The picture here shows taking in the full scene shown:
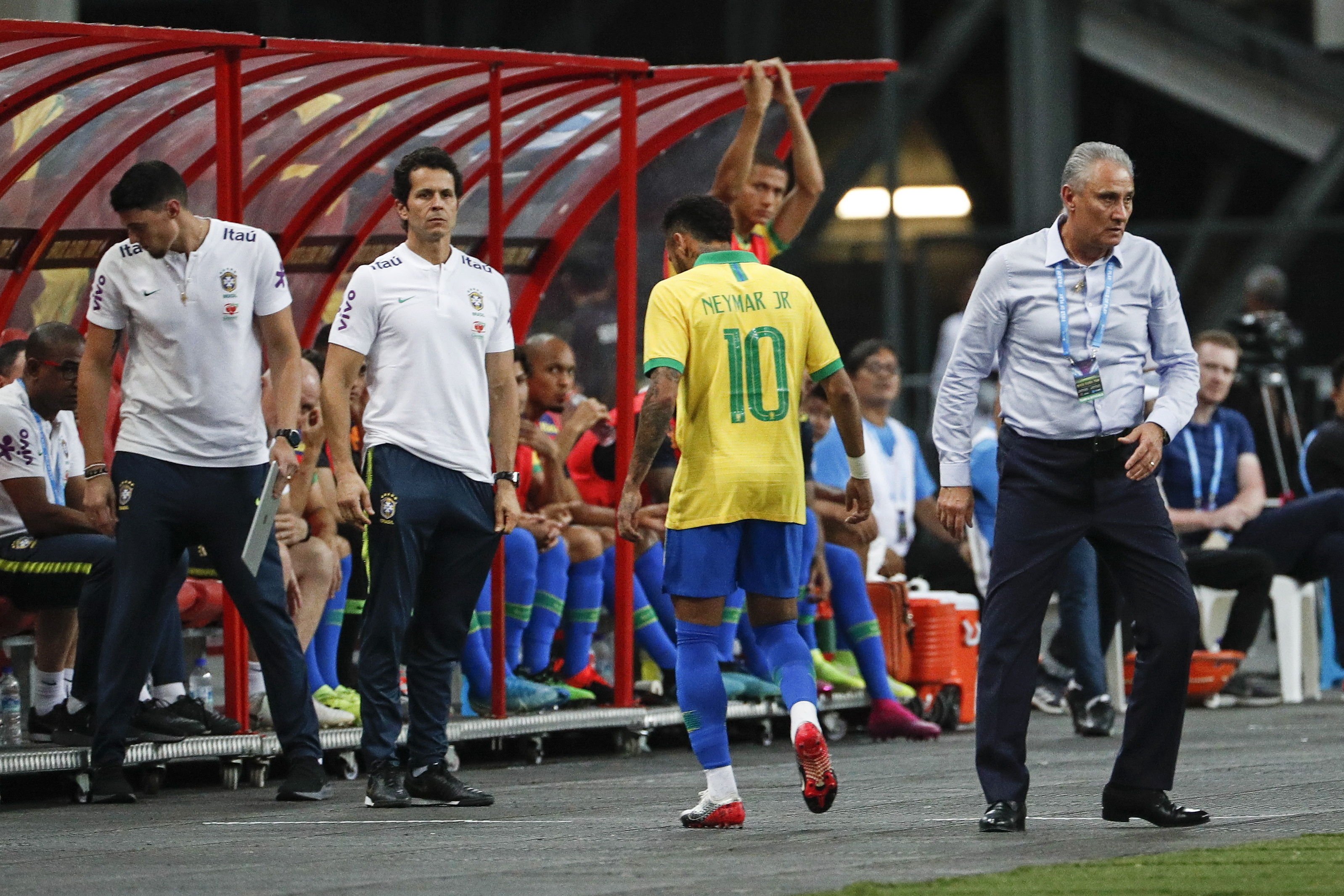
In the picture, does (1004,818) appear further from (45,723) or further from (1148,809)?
(45,723)

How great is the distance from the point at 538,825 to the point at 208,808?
1.58 m

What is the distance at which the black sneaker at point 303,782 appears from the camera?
860cm

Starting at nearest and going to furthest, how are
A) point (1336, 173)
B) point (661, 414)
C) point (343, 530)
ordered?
point (661, 414), point (343, 530), point (1336, 173)

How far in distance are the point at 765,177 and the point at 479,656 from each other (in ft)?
8.23

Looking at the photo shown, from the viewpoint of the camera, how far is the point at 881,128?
20.4 meters

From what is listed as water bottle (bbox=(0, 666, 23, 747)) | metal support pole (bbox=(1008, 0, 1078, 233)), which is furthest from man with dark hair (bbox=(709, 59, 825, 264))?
metal support pole (bbox=(1008, 0, 1078, 233))

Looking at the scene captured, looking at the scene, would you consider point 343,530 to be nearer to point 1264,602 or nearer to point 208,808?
point 208,808

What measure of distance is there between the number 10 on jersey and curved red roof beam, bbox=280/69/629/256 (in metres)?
3.52

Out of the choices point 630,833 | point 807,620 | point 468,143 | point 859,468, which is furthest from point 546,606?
point 630,833

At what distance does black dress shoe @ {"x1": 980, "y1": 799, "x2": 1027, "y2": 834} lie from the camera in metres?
7.04

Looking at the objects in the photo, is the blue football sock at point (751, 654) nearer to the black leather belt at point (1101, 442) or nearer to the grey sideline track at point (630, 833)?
the grey sideline track at point (630, 833)

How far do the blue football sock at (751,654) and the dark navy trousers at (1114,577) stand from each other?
4493 mm

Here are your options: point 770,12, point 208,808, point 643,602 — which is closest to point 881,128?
point 770,12

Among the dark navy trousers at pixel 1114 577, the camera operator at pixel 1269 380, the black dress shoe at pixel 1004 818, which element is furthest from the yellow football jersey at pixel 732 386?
the camera operator at pixel 1269 380
